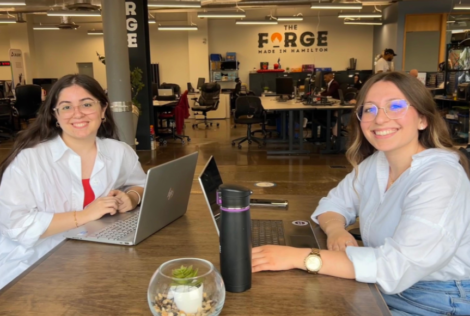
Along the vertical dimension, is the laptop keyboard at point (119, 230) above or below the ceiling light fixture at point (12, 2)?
below

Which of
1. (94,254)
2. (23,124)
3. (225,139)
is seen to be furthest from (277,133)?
(94,254)

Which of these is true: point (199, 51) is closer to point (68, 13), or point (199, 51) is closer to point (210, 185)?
point (68, 13)

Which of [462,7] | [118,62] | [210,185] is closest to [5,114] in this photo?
[118,62]

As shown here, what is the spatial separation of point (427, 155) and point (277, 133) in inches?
346

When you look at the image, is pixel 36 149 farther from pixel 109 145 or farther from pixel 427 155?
pixel 427 155

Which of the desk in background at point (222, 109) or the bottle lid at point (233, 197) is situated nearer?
the bottle lid at point (233, 197)

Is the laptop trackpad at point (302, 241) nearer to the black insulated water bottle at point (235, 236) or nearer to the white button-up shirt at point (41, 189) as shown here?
the black insulated water bottle at point (235, 236)

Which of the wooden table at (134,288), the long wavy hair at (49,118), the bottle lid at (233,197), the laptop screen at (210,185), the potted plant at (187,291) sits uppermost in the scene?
the long wavy hair at (49,118)

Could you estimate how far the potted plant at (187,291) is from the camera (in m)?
0.87

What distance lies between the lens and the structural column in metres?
6.32

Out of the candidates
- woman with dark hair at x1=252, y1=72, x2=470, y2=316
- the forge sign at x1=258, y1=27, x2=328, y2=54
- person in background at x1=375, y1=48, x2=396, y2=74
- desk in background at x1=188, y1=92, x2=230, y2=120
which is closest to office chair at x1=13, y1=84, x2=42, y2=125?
desk in background at x1=188, y1=92, x2=230, y2=120

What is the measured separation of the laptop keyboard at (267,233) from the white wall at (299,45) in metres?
14.1

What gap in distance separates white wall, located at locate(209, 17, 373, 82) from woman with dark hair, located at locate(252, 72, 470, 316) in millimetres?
14097

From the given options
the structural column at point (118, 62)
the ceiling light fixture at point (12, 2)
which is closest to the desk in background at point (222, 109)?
the ceiling light fixture at point (12, 2)
